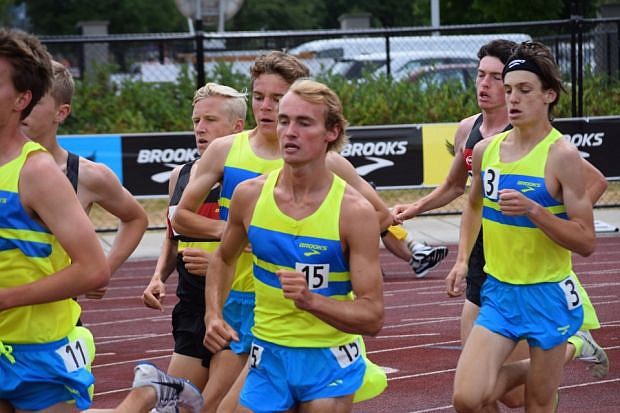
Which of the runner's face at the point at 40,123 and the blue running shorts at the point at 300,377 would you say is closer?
A: the blue running shorts at the point at 300,377

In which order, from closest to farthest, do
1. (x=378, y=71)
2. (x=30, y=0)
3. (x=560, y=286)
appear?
(x=560, y=286) < (x=378, y=71) < (x=30, y=0)

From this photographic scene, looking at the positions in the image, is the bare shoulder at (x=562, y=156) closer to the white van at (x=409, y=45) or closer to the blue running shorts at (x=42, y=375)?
the blue running shorts at (x=42, y=375)

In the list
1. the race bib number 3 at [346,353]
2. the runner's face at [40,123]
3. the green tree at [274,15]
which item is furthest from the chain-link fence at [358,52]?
the green tree at [274,15]

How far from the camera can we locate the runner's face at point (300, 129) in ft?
16.3

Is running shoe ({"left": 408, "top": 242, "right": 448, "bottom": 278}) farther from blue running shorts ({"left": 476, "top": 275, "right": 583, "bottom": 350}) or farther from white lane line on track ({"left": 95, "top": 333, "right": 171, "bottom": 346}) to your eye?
white lane line on track ({"left": 95, "top": 333, "right": 171, "bottom": 346})

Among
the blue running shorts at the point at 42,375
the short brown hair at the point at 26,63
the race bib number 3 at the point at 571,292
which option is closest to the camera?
the short brown hair at the point at 26,63

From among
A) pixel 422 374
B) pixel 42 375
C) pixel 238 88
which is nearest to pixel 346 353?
pixel 42 375

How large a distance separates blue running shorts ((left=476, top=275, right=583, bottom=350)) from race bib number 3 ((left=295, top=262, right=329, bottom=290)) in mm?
1441

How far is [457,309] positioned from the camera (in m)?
11.6

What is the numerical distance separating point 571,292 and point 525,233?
0.39 meters

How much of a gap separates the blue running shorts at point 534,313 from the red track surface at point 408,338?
73.0 inches

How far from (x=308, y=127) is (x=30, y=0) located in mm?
45142

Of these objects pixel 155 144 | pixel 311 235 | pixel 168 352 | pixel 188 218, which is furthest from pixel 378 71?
pixel 311 235

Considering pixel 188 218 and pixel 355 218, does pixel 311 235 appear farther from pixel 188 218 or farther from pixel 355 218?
pixel 188 218
